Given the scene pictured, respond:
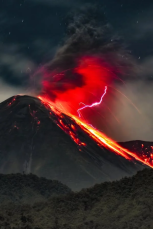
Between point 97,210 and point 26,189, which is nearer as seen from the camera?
point 97,210

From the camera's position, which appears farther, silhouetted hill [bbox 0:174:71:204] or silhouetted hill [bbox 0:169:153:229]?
silhouetted hill [bbox 0:174:71:204]

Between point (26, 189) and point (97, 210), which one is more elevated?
point (26, 189)

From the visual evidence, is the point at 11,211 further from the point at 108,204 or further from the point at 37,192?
the point at 37,192

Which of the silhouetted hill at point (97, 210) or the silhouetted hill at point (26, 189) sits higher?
the silhouetted hill at point (26, 189)

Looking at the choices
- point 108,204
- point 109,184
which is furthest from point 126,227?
point 109,184

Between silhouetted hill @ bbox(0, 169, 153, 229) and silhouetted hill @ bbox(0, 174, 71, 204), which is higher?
silhouetted hill @ bbox(0, 174, 71, 204)
